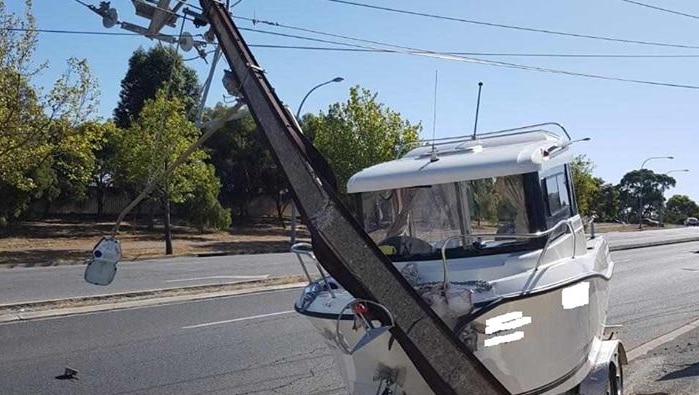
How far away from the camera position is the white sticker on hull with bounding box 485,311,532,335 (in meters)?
4.60

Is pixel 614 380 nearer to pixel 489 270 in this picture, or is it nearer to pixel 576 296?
pixel 576 296

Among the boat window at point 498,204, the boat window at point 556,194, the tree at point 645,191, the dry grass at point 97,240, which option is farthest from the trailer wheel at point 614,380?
the tree at point 645,191

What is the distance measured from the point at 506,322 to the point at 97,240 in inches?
1361

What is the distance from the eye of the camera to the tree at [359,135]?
4184 cm

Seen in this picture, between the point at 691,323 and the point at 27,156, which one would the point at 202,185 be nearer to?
the point at 27,156

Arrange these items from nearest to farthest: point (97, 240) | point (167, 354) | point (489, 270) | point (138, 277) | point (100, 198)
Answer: point (489, 270) < point (167, 354) < point (138, 277) < point (97, 240) < point (100, 198)

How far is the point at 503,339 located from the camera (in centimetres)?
469

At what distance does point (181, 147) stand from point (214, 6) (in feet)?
81.4

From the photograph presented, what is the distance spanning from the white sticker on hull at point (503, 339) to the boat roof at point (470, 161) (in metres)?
1.32

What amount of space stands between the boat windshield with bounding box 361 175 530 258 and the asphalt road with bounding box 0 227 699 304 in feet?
36.2

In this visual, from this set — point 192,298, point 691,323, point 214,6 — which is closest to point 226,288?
point 192,298

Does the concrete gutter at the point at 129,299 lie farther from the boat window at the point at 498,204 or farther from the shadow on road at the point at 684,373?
the boat window at the point at 498,204

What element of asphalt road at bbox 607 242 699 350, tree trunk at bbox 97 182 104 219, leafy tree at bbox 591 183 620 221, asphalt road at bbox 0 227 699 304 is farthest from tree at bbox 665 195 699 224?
asphalt road at bbox 0 227 699 304

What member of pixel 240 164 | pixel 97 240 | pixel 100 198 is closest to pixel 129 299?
pixel 97 240
